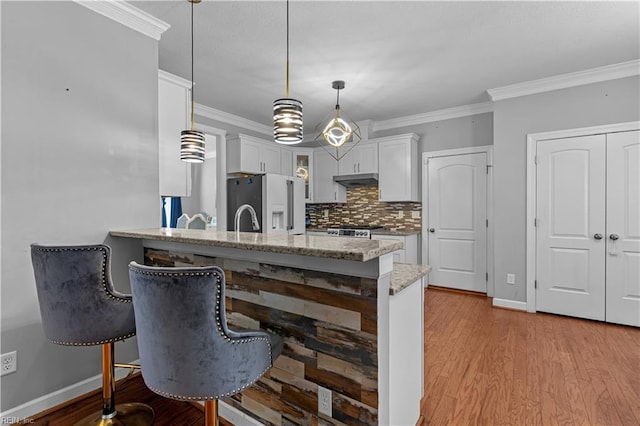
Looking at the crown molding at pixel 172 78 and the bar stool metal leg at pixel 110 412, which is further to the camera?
the crown molding at pixel 172 78

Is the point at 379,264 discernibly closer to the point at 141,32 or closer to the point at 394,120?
the point at 141,32

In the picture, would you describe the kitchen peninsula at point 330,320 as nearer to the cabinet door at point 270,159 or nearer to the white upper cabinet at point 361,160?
the cabinet door at point 270,159

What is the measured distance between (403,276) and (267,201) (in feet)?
10.8

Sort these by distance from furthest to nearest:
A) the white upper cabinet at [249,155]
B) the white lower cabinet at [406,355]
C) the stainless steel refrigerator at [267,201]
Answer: the white upper cabinet at [249,155]
the stainless steel refrigerator at [267,201]
the white lower cabinet at [406,355]

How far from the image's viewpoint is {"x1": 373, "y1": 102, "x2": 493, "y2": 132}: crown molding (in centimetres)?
455

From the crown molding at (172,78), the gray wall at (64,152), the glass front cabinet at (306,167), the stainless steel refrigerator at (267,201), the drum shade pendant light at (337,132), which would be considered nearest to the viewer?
the gray wall at (64,152)

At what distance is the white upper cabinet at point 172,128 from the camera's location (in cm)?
273

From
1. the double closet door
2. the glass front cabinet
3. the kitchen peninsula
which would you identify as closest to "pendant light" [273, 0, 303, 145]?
the kitchen peninsula

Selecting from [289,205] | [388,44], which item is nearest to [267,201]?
[289,205]

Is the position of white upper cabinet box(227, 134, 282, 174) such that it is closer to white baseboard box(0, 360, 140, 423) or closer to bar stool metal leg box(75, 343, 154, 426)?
white baseboard box(0, 360, 140, 423)

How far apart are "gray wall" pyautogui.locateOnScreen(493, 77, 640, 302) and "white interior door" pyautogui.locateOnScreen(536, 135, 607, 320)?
7.0 inches

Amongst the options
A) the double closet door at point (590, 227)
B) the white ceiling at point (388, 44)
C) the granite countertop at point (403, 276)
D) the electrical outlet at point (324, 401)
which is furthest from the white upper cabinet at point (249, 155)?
the electrical outlet at point (324, 401)

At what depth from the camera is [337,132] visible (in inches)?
195

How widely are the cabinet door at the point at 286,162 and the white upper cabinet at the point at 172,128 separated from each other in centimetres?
265
